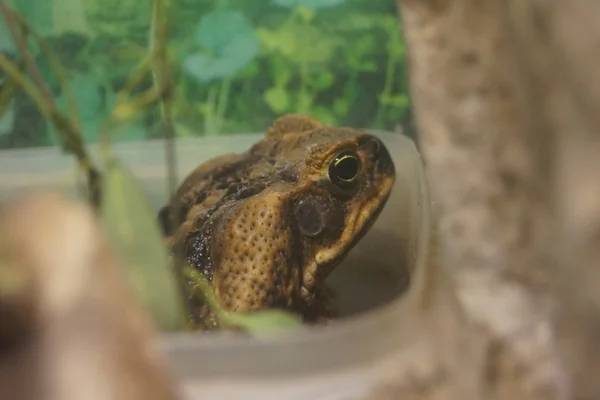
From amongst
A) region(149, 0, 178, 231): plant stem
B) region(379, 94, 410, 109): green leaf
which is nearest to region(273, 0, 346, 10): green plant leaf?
region(379, 94, 410, 109): green leaf

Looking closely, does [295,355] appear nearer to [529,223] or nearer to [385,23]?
[529,223]

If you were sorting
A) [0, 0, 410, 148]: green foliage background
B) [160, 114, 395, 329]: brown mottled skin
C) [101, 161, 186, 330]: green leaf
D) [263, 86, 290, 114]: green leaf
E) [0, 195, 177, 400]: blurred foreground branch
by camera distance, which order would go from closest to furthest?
[0, 195, 177, 400]: blurred foreground branch
[101, 161, 186, 330]: green leaf
[160, 114, 395, 329]: brown mottled skin
[0, 0, 410, 148]: green foliage background
[263, 86, 290, 114]: green leaf

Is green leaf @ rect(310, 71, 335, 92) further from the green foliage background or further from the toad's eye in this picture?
the toad's eye

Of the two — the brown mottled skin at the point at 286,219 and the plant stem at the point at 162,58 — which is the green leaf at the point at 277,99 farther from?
the plant stem at the point at 162,58

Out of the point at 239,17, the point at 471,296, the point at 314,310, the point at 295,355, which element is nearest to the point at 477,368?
the point at 471,296

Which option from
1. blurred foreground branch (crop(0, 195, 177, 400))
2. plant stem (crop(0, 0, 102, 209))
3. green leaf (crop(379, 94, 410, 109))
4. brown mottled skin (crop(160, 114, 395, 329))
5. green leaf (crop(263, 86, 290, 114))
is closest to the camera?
blurred foreground branch (crop(0, 195, 177, 400))

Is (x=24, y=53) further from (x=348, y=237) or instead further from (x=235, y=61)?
(x=348, y=237)

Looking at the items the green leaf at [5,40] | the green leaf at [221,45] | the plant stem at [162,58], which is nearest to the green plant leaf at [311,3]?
the green leaf at [221,45]
